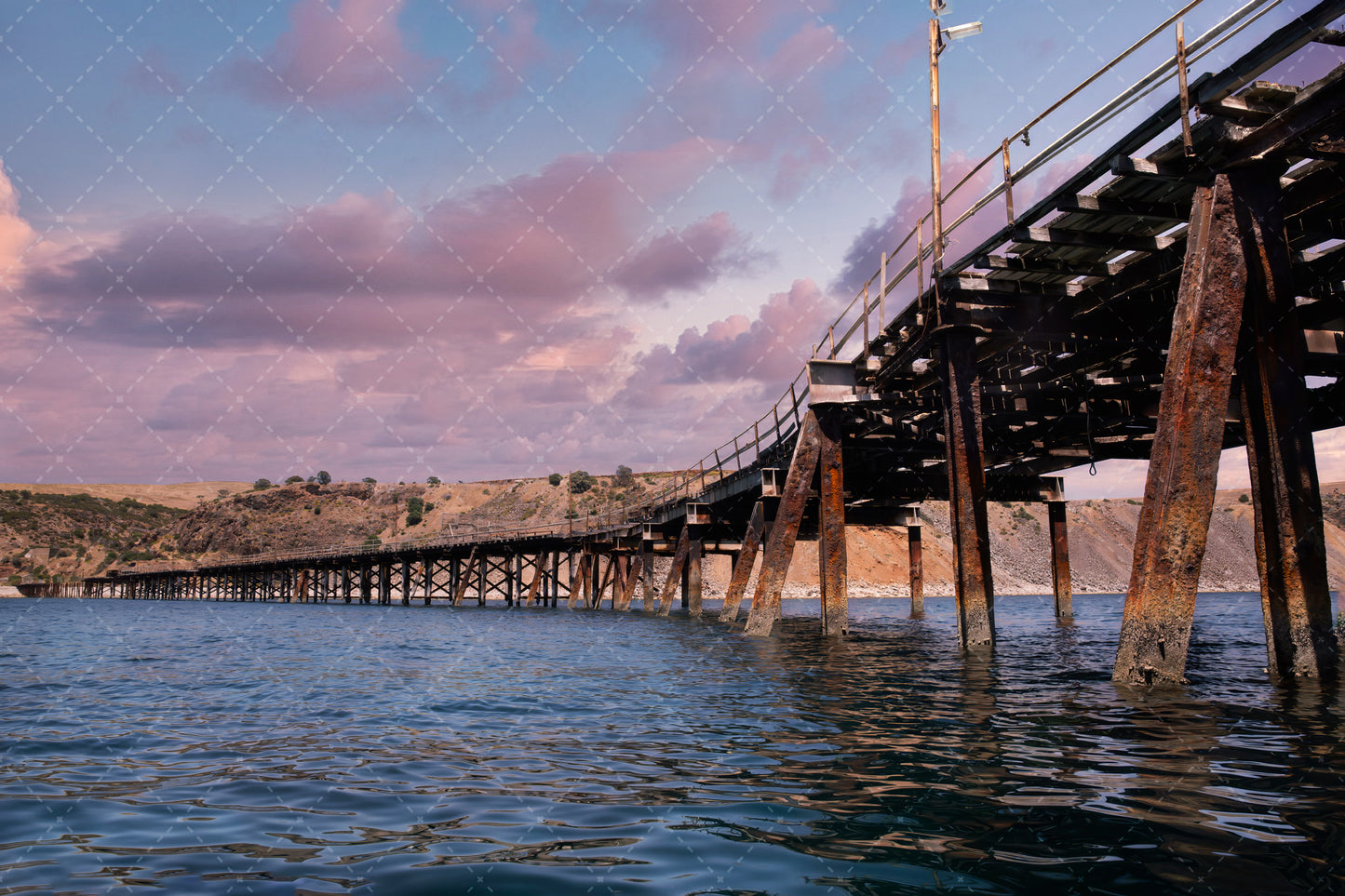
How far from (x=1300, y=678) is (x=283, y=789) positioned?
430 inches

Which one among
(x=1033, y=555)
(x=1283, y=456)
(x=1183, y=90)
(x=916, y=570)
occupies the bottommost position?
(x=916, y=570)

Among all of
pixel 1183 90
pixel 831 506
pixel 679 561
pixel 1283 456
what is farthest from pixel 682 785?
pixel 679 561

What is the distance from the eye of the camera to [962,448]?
51.6 ft

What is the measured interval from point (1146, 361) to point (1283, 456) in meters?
8.09

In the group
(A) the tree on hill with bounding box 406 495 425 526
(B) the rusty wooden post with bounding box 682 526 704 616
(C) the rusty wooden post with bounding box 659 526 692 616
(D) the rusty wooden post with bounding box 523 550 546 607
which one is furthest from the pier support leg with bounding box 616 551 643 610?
(A) the tree on hill with bounding box 406 495 425 526

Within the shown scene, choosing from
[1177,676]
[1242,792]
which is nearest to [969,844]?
[1242,792]

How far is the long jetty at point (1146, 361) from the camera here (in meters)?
9.71

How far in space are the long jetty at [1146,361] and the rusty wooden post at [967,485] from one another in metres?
0.04

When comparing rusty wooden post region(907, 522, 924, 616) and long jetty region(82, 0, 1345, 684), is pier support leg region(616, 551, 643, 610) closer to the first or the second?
rusty wooden post region(907, 522, 924, 616)

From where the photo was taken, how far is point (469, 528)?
132500mm

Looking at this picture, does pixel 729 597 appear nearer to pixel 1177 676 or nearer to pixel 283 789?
pixel 1177 676

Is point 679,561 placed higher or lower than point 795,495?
lower

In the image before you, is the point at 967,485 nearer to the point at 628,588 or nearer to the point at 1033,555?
the point at 628,588

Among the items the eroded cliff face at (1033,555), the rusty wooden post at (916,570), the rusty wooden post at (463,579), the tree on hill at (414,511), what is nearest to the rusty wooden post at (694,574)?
the rusty wooden post at (916,570)
